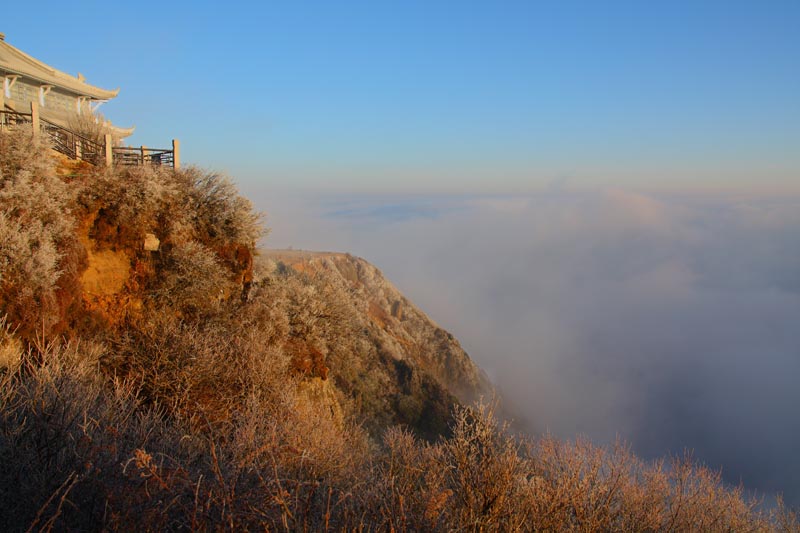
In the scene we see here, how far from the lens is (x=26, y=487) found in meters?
5.27

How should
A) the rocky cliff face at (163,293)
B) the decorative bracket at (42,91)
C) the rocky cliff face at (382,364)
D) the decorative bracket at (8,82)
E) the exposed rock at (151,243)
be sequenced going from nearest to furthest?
the rocky cliff face at (163,293) → the exposed rock at (151,243) → the rocky cliff face at (382,364) → the decorative bracket at (8,82) → the decorative bracket at (42,91)

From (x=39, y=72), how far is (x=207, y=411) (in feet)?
76.8

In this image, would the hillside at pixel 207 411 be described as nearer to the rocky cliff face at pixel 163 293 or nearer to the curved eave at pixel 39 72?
the rocky cliff face at pixel 163 293

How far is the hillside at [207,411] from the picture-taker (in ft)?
17.9

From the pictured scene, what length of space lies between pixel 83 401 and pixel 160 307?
6.59m

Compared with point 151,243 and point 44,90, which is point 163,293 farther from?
point 44,90

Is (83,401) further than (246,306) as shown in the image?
No

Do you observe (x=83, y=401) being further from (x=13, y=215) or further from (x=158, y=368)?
(x=13, y=215)

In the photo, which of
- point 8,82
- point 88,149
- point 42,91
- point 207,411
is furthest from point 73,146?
point 207,411

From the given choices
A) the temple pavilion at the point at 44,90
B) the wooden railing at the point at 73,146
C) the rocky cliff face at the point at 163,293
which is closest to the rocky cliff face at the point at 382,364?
the rocky cliff face at the point at 163,293

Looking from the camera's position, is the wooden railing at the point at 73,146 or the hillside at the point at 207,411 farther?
the wooden railing at the point at 73,146

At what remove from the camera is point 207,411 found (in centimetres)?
1153

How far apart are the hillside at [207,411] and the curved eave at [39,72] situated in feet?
40.0

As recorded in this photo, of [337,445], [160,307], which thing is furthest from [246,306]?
[337,445]
